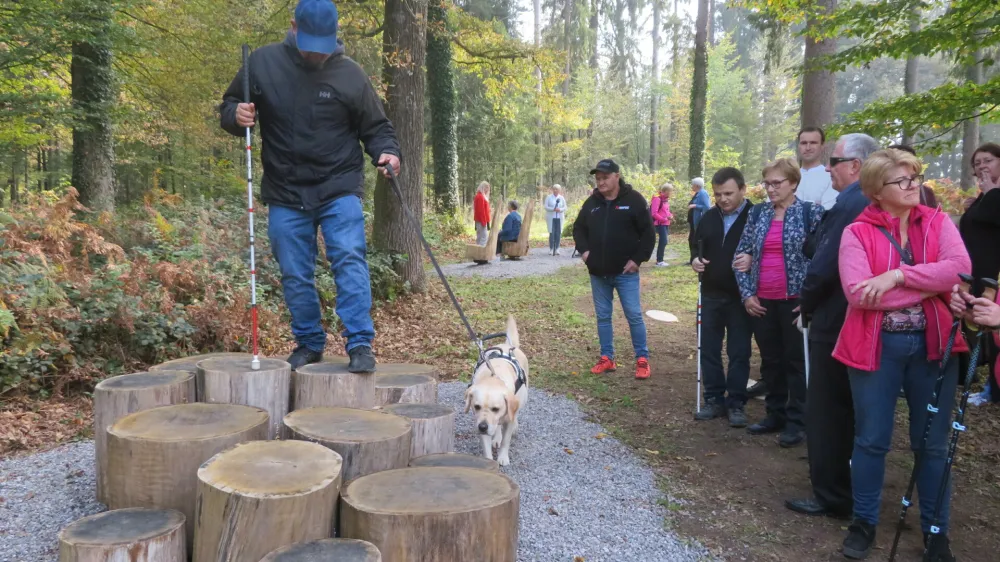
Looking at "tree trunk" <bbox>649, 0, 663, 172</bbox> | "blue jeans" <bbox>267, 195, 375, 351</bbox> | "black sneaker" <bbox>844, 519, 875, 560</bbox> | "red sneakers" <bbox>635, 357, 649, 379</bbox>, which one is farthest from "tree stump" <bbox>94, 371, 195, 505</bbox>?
"tree trunk" <bbox>649, 0, 663, 172</bbox>

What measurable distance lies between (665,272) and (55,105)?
467 inches

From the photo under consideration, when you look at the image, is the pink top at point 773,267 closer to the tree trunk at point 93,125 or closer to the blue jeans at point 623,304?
the blue jeans at point 623,304

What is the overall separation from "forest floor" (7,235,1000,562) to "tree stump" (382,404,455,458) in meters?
1.45

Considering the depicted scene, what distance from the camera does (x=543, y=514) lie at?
352cm

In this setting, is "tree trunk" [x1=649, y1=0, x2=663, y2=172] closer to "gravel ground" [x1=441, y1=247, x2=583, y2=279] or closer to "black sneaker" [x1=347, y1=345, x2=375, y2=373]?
"gravel ground" [x1=441, y1=247, x2=583, y2=279]

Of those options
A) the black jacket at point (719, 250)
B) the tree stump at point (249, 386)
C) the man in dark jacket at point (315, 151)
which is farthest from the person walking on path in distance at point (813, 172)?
the tree stump at point (249, 386)

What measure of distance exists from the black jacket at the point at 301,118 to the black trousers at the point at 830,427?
307cm

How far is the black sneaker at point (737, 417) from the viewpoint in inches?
198

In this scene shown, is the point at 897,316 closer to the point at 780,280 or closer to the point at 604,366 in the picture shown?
the point at 780,280

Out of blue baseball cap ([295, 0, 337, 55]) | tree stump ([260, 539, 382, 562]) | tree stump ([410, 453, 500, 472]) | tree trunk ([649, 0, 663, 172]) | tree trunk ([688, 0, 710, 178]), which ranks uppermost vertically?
tree trunk ([649, 0, 663, 172])

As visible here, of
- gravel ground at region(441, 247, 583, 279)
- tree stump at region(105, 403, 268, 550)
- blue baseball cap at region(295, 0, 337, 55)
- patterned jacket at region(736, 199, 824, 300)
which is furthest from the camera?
gravel ground at region(441, 247, 583, 279)

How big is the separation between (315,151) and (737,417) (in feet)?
13.2

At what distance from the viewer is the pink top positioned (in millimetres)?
4535

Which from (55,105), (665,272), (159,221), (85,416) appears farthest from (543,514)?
(665,272)
